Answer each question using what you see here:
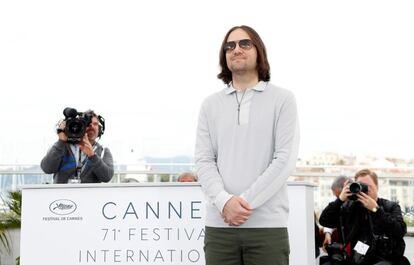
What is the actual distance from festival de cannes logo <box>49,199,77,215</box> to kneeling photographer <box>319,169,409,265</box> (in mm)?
1685

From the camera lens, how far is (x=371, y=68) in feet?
46.5

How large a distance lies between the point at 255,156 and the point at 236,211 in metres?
0.22

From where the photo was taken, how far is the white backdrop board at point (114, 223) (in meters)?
3.48

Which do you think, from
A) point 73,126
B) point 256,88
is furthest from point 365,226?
point 256,88

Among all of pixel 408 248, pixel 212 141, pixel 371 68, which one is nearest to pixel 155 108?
pixel 371 68

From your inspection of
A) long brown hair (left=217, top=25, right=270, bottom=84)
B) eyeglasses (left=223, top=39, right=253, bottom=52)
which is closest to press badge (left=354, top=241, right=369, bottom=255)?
long brown hair (left=217, top=25, right=270, bottom=84)

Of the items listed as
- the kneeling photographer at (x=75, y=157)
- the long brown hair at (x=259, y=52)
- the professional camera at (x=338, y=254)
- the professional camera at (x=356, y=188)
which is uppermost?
the long brown hair at (x=259, y=52)

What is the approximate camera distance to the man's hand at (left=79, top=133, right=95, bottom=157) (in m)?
3.99

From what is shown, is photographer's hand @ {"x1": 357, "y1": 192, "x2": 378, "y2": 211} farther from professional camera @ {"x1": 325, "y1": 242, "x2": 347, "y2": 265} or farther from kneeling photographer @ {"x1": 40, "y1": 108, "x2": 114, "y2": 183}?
kneeling photographer @ {"x1": 40, "y1": 108, "x2": 114, "y2": 183}

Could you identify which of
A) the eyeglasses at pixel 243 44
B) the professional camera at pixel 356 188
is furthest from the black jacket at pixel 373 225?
the eyeglasses at pixel 243 44

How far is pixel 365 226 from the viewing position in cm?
424

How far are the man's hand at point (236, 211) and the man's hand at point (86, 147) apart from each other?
1843mm

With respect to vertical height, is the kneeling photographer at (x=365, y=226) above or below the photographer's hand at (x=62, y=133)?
below

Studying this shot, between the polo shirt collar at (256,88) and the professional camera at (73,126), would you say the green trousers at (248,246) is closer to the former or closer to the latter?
the polo shirt collar at (256,88)
